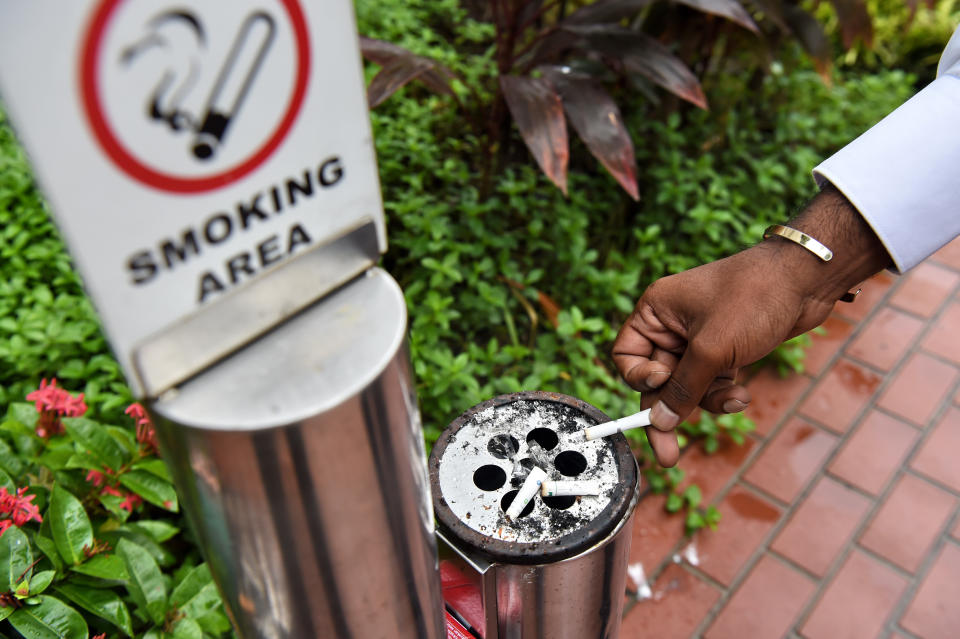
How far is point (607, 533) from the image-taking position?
3.37 ft

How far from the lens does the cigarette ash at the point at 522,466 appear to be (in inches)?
40.9

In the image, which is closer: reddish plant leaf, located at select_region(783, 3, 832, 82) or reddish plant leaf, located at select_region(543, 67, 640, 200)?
reddish plant leaf, located at select_region(543, 67, 640, 200)

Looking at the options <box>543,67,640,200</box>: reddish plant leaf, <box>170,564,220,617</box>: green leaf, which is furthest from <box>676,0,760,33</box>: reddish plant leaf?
<box>170,564,220,617</box>: green leaf

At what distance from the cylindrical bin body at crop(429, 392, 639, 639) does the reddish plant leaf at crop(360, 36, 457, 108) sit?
4.16ft

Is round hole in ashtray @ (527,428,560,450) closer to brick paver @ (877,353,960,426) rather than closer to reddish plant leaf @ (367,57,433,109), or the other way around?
reddish plant leaf @ (367,57,433,109)

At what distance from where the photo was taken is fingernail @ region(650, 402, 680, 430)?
4.14 ft

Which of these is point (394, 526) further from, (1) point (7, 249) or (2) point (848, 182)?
(1) point (7, 249)

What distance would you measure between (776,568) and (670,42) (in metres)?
2.03

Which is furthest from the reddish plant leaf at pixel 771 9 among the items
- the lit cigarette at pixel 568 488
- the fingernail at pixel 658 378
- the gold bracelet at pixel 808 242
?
the lit cigarette at pixel 568 488

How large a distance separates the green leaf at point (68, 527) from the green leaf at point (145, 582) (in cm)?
7

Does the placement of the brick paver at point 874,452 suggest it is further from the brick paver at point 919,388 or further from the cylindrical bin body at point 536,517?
the cylindrical bin body at point 536,517

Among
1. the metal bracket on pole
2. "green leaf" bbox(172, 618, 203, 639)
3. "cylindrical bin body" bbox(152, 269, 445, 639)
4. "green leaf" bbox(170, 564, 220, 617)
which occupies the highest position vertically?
the metal bracket on pole

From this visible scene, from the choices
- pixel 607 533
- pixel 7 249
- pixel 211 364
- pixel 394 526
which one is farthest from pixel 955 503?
pixel 7 249

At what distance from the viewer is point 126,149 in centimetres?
44
